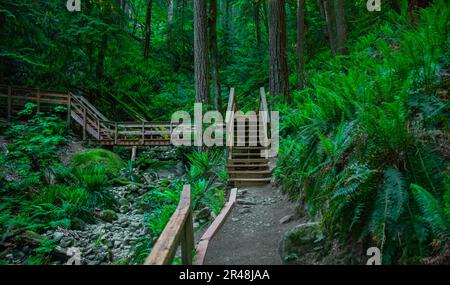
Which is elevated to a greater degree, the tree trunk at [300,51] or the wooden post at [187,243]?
the tree trunk at [300,51]

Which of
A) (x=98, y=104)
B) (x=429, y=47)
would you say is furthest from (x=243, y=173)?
(x=98, y=104)

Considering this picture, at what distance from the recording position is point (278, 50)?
10.9 metres

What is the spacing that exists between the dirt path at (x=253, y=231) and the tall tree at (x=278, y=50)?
4.76 meters

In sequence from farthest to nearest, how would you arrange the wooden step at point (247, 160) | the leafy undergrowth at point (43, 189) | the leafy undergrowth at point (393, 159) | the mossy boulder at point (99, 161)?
the mossy boulder at point (99, 161)
the wooden step at point (247, 160)
the leafy undergrowth at point (43, 189)
the leafy undergrowth at point (393, 159)

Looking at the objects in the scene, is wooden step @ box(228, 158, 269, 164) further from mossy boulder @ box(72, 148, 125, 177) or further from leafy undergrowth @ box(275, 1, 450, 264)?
mossy boulder @ box(72, 148, 125, 177)

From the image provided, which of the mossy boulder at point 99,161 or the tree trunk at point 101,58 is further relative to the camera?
the tree trunk at point 101,58

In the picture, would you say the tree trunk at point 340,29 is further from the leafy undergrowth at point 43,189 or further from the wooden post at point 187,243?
the wooden post at point 187,243

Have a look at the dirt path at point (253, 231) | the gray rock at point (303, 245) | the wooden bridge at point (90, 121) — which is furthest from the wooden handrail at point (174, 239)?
the wooden bridge at point (90, 121)

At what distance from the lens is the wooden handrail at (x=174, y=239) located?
251cm

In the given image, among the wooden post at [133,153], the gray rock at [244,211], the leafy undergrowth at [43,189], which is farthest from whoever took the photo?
the wooden post at [133,153]

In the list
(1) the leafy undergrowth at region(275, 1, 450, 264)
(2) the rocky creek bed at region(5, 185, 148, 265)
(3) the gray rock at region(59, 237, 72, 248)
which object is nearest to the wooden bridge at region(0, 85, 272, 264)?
(1) the leafy undergrowth at region(275, 1, 450, 264)

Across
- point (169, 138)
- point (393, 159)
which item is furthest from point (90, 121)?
point (393, 159)

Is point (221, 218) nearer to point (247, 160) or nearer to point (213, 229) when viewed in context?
point (213, 229)
